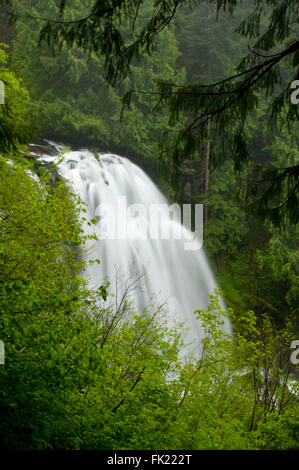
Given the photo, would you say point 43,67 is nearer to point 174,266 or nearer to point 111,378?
point 174,266

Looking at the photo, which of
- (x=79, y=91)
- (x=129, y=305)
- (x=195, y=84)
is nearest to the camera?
(x=195, y=84)

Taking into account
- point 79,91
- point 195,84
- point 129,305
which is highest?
point 79,91

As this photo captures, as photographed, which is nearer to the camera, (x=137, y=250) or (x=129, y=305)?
(x=129, y=305)

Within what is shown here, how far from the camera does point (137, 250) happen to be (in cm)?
1332

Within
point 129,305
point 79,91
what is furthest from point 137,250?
point 79,91

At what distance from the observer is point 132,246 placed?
13281 mm

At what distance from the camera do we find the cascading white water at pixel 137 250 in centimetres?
1238

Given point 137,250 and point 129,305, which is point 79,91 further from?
point 129,305

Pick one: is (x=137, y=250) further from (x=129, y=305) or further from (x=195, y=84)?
(x=195, y=84)

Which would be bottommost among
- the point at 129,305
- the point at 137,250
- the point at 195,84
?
the point at 129,305

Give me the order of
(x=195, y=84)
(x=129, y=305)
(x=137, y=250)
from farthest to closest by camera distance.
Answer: (x=137, y=250), (x=129, y=305), (x=195, y=84)

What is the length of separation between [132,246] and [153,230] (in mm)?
1764

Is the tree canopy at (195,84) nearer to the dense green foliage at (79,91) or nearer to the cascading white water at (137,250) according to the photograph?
the cascading white water at (137,250)

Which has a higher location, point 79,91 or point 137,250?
point 79,91
